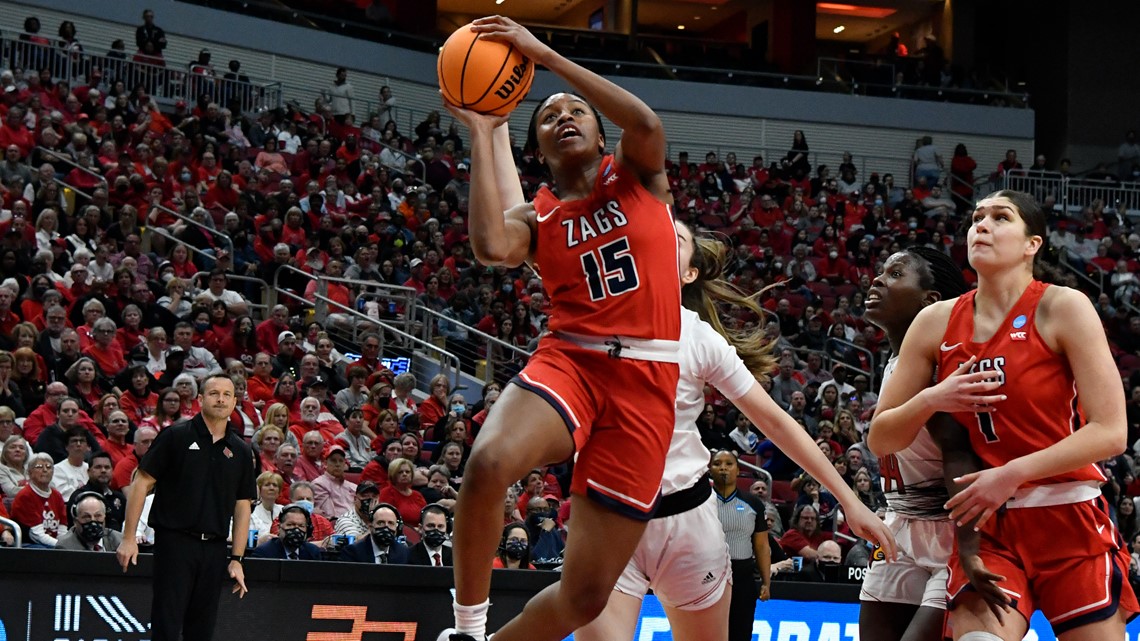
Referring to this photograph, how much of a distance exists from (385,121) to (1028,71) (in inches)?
637

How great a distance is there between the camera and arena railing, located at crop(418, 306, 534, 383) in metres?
15.9

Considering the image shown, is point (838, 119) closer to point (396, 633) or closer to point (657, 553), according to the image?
point (396, 633)

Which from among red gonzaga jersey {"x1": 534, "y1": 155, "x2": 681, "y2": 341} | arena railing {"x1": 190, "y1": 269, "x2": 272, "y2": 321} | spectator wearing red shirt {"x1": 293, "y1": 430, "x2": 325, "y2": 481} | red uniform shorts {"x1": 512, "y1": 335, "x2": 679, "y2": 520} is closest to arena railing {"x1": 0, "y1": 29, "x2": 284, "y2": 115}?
arena railing {"x1": 190, "y1": 269, "x2": 272, "y2": 321}

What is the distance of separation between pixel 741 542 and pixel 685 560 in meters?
4.36

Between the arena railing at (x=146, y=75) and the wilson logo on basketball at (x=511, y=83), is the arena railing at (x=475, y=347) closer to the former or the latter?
the arena railing at (x=146, y=75)

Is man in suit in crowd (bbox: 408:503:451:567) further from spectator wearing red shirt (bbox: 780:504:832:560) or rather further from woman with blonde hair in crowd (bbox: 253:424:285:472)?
spectator wearing red shirt (bbox: 780:504:832:560)

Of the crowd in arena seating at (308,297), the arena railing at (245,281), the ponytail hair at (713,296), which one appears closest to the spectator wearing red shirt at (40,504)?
the crowd in arena seating at (308,297)

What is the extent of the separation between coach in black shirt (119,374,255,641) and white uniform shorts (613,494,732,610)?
11.5 feet

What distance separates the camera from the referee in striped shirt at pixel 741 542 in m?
8.91

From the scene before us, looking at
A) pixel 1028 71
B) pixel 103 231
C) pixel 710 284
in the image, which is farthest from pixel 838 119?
pixel 710 284

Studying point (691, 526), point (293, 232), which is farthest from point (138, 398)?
point (691, 526)

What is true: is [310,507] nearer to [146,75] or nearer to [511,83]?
[511,83]

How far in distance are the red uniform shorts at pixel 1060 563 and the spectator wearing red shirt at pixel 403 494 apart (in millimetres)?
7610

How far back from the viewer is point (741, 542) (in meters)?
9.29
